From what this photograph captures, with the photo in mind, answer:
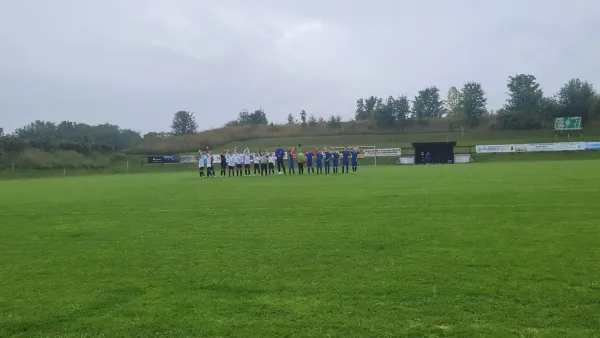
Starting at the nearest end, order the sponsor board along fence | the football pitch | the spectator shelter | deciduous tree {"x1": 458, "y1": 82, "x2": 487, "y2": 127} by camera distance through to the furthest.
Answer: the football pitch, the spectator shelter, the sponsor board along fence, deciduous tree {"x1": 458, "y1": 82, "x2": 487, "y2": 127}

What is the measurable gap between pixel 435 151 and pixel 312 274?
4575 cm

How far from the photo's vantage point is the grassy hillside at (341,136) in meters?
71.2

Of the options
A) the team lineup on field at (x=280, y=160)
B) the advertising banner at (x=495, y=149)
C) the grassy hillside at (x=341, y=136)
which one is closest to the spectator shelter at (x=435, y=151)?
the advertising banner at (x=495, y=149)

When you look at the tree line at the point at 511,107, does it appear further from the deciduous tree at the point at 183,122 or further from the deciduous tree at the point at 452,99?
the deciduous tree at the point at 183,122

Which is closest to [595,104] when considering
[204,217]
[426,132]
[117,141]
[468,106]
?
[468,106]

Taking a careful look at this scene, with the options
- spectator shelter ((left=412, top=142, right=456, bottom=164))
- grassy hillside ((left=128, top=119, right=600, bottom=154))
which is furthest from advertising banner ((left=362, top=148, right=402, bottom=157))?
grassy hillside ((left=128, top=119, right=600, bottom=154))

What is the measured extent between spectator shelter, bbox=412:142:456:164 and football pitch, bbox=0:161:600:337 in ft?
127

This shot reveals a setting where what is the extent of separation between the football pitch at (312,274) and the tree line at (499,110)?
75726mm

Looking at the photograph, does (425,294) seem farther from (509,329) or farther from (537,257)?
(537,257)

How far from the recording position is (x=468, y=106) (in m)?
88.6

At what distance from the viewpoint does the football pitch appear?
4281 millimetres

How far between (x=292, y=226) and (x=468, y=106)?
85.3 meters

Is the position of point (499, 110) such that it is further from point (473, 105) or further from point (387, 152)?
point (387, 152)

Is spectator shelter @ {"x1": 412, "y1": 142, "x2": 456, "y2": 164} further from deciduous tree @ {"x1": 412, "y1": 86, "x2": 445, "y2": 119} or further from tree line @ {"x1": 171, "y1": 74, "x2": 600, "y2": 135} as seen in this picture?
deciduous tree @ {"x1": 412, "y1": 86, "x2": 445, "y2": 119}
